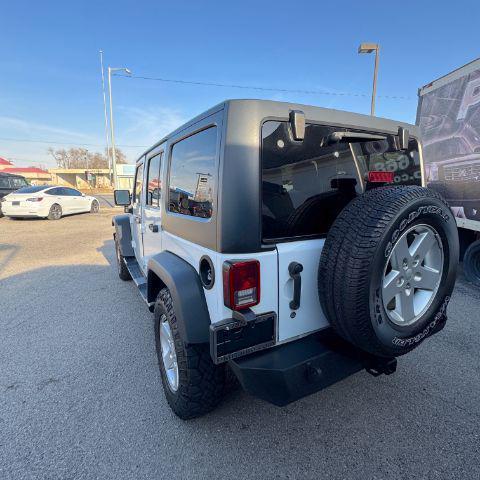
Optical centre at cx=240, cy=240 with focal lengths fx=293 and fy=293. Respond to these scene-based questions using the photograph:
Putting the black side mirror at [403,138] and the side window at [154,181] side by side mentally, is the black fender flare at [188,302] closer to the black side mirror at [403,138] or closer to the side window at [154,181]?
the side window at [154,181]

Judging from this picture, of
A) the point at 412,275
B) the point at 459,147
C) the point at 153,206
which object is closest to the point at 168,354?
the point at 153,206

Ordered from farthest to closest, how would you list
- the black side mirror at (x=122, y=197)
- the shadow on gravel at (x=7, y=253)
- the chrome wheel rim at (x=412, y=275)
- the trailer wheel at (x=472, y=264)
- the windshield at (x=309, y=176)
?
the shadow on gravel at (x=7, y=253) < the trailer wheel at (x=472, y=264) < the black side mirror at (x=122, y=197) < the chrome wheel rim at (x=412, y=275) < the windshield at (x=309, y=176)

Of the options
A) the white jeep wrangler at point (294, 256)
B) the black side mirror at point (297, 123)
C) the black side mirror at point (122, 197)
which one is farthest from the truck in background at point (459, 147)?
the black side mirror at point (122, 197)

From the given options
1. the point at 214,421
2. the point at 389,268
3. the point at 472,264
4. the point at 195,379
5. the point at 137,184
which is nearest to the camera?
the point at 389,268

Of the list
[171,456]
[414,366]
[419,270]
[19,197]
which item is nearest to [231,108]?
[419,270]

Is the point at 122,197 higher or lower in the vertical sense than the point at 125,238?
higher

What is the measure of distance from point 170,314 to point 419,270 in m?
1.68

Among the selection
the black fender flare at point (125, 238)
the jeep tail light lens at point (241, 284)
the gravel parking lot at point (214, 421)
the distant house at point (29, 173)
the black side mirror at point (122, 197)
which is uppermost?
the distant house at point (29, 173)

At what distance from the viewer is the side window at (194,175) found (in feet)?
5.83

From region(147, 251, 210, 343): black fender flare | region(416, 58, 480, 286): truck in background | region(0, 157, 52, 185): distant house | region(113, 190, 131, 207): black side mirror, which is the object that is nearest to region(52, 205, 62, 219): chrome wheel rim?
region(113, 190, 131, 207): black side mirror

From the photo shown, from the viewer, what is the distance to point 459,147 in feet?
15.6

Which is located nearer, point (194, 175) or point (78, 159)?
point (194, 175)

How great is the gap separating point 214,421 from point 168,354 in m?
0.59

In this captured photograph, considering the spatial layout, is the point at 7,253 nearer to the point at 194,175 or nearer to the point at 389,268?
the point at 194,175
